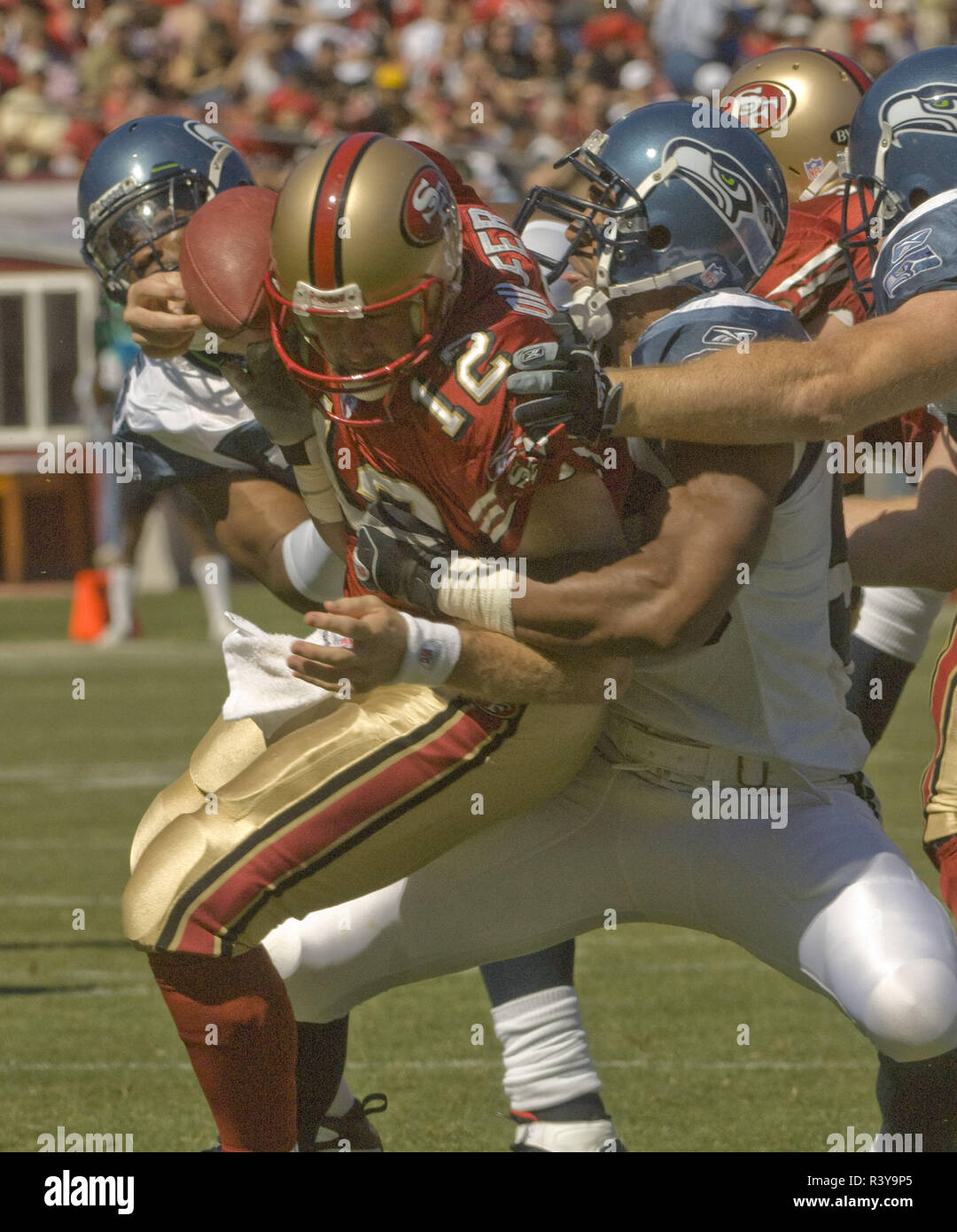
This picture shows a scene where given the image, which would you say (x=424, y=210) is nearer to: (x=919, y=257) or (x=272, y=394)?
(x=272, y=394)

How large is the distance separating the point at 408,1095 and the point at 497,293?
1.82 meters

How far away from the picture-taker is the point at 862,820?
300 cm

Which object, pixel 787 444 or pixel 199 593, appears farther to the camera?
pixel 199 593

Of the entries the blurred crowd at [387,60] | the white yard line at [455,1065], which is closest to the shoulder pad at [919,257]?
the white yard line at [455,1065]

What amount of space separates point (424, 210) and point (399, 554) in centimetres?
48

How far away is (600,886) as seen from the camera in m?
3.06

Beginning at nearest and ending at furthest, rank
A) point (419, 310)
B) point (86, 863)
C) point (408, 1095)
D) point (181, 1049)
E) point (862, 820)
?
point (419, 310) < point (862, 820) < point (408, 1095) < point (181, 1049) < point (86, 863)

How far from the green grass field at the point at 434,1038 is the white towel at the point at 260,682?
3.24 ft

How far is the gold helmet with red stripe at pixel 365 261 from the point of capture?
8.96 ft

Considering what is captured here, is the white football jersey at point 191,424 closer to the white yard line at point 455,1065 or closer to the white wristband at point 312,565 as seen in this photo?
the white wristband at point 312,565

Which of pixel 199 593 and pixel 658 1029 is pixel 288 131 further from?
pixel 658 1029

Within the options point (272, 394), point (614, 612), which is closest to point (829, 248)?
point (272, 394)

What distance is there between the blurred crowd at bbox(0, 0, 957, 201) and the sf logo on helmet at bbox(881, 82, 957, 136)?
10.5 metres
